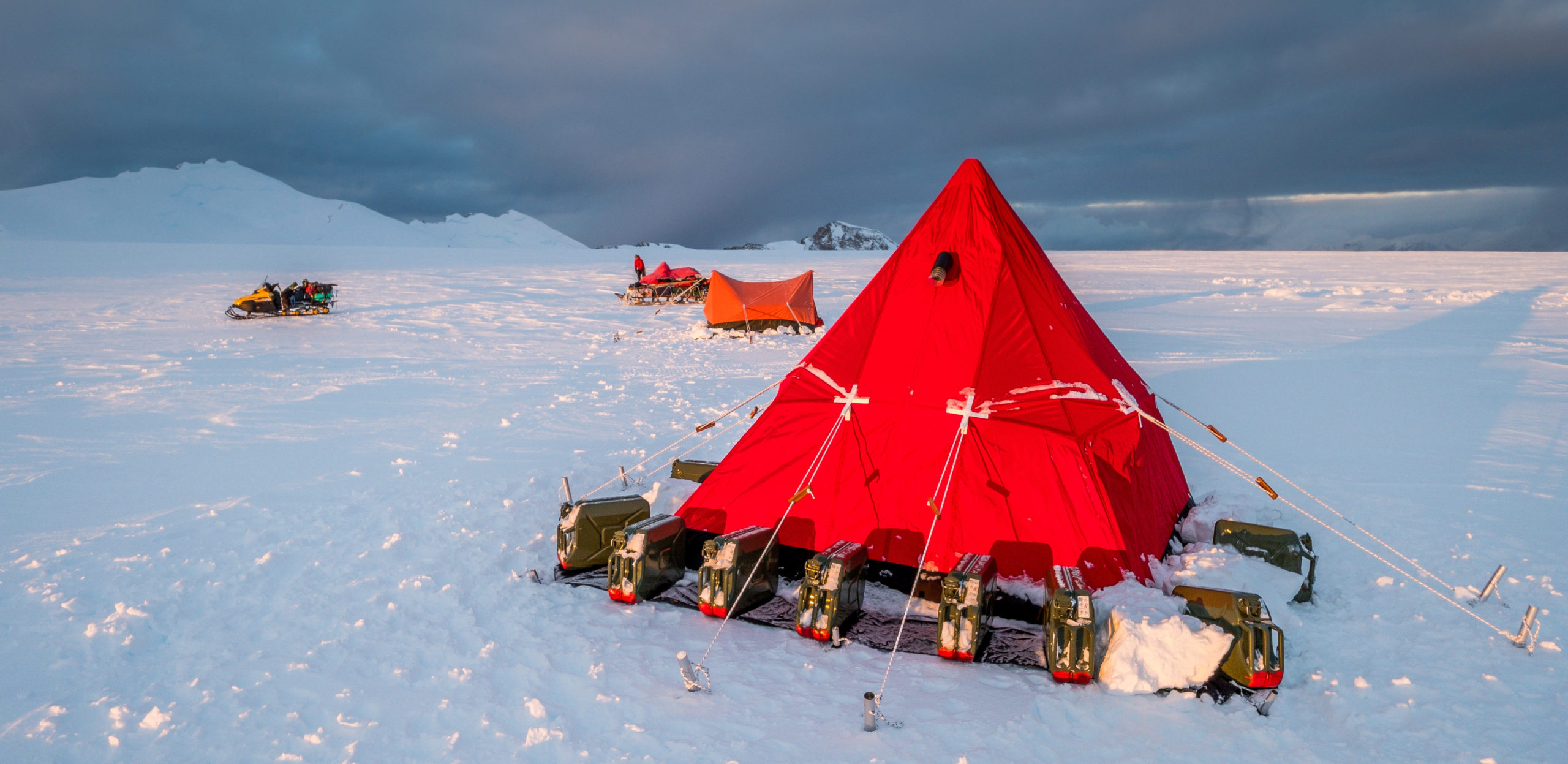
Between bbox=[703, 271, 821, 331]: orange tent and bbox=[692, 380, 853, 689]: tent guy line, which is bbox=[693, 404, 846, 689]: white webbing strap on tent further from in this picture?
bbox=[703, 271, 821, 331]: orange tent

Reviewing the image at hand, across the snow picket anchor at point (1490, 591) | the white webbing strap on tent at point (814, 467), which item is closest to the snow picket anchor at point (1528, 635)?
the snow picket anchor at point (1490, 591)

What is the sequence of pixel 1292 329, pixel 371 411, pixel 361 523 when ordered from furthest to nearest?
pixel 1292 329, pixel 371 411, pixel 361 523

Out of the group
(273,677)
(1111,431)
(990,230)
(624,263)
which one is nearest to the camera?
(273,677)

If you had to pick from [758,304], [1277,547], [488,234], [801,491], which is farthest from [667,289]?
[488,234]

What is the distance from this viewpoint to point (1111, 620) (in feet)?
15.0

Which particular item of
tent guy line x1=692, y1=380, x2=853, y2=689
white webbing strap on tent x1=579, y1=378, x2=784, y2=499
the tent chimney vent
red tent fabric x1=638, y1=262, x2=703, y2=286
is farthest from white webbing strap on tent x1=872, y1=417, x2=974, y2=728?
red tent fabric x1=638, y1=262, x2=703, y2=286

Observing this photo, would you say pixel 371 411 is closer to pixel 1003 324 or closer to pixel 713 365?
pixel 713 365

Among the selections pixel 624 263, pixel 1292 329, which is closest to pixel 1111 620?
pixel 1292 329

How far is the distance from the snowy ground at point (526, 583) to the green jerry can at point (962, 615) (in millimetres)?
158

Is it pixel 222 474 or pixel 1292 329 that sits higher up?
pixel 1292 329

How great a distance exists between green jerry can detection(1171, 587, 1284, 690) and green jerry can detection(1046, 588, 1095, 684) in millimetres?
762

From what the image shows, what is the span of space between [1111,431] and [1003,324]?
1.18 m

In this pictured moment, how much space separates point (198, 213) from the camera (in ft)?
390

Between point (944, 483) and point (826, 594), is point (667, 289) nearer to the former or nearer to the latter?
point (944, 483)
